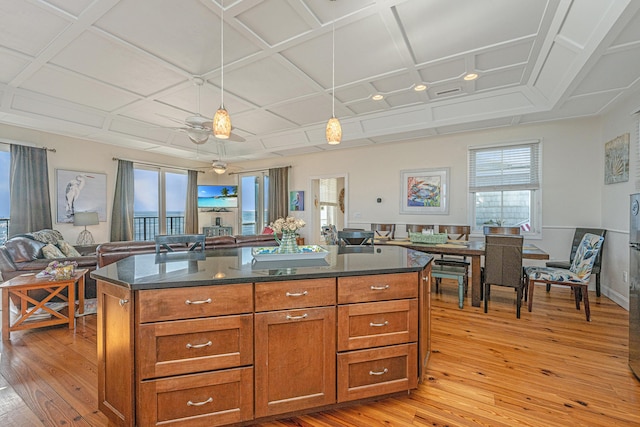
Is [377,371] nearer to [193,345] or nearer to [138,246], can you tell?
[193,345]

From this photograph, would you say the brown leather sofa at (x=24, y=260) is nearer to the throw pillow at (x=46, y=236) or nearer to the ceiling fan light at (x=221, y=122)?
the throw pillow at (x=46, y=236)

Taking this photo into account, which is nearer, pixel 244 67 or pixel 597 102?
pixel 244 67

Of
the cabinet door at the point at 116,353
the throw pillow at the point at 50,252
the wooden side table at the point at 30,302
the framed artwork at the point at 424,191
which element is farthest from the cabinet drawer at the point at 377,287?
the throw pillow at the point at 50,252

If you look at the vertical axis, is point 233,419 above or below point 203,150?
below

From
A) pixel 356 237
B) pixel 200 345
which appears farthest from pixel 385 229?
pixel 200 345

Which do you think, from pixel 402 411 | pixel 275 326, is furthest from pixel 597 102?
pixel 275 326

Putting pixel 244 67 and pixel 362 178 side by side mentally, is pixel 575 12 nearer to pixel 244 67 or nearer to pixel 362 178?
pixel 244 67

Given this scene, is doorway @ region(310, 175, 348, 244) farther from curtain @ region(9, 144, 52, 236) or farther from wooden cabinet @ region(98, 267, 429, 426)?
curtain @ region(9, 144, 52, 236)

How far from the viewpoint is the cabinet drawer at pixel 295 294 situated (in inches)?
61.8

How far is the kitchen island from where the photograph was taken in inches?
56.5

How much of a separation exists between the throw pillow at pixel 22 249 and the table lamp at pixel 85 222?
1.89 metres

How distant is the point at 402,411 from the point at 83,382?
226 centimetres

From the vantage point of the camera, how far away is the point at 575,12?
240 cm

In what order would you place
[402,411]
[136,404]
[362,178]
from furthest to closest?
[362,178] → [402,411] → [136,404]
